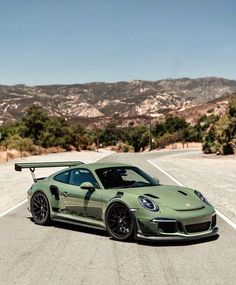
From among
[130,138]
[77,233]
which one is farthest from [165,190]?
[130,138]

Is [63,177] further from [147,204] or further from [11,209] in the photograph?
[11,209]

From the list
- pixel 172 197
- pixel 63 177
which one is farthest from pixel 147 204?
pixel 63 177

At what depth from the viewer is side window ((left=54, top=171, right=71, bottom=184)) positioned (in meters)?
11.1

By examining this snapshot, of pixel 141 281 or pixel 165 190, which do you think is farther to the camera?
pixel 165 190

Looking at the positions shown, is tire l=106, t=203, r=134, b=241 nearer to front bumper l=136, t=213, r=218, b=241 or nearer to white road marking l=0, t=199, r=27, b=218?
front bumper l=136, t=213, r=218, b=241

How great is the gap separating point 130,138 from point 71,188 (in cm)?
11451

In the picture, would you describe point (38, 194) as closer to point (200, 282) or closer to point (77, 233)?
point (77, 233)

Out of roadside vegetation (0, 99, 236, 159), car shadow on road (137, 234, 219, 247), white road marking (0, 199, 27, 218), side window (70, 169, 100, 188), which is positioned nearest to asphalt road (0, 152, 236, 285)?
car shadow on road (137, 234, 219, 247)

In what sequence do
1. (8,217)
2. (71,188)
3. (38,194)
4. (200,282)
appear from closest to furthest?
1. (200,282)
2. (71,188)
3. (38,194)
4. (8,217)

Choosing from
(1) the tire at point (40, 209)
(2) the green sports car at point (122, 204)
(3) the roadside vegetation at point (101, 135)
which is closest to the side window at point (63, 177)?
(2) the green sports car at point (122, 204)

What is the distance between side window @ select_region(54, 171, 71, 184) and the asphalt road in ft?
3.52

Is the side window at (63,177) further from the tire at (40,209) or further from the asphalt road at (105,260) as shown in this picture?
the asphalt road at (105,260)

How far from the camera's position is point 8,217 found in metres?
12.9

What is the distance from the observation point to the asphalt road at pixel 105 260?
22.6 ft
